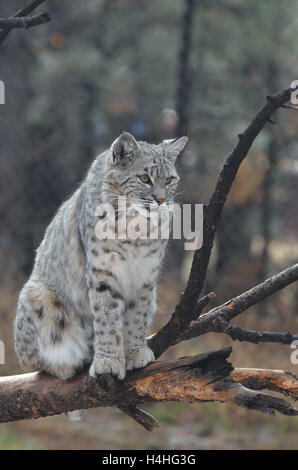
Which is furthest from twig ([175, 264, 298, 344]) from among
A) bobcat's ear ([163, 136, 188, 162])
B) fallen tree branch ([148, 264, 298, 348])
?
bobcat's ear ([163, 136, 188, 162])

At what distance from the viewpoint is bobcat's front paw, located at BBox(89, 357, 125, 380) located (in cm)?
305

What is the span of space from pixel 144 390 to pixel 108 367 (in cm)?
23

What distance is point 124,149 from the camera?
10.6 ft

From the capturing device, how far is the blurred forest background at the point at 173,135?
6.12 m

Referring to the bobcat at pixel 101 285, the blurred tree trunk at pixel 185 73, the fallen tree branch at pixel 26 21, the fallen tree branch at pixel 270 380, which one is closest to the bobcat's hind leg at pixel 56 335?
the bobcat at pixel 101 285

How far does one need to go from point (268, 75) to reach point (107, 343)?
543cm

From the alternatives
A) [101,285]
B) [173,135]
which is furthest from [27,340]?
A: [173,135]

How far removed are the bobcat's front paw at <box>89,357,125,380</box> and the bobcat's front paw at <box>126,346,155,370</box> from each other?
8 centimetres

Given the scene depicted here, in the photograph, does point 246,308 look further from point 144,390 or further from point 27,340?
point 27,340

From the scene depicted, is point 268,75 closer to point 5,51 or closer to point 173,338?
point 5,51

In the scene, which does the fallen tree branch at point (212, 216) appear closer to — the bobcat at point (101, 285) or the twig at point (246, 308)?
the twig at point (246, 308)

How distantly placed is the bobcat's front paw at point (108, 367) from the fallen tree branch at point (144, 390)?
0.04 m

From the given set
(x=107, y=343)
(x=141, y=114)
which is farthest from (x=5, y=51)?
(x=107, y=343)

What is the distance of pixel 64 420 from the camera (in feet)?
20.4
